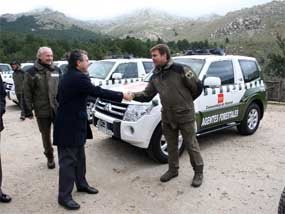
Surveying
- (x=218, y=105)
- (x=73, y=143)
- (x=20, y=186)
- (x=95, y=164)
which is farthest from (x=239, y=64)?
(x=20, y=186)

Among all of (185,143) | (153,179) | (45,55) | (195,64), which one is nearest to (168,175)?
(153,179)

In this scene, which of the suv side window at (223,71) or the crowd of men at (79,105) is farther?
the suv side window at (223,71)

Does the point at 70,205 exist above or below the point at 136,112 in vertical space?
below

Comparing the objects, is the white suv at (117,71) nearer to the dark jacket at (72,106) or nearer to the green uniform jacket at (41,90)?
the green uniform jacket at (41,90)

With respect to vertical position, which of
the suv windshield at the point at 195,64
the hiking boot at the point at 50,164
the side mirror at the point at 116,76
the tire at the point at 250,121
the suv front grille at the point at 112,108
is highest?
the suv windshield at the point at 195,64

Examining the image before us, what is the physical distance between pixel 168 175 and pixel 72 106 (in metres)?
1.76

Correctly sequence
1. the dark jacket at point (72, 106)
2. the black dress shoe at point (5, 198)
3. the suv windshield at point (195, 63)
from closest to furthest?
the dark jacket at point (72, 106) < the black dress shoe at point (5, 198) < the suv windshield at point (195, 63)

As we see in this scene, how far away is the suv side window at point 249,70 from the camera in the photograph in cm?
706

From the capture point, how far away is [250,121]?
7.27m

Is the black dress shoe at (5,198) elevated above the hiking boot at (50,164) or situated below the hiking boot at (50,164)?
below

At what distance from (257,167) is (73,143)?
9.70 ft

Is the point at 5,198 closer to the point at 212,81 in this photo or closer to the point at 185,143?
the point at 185,143

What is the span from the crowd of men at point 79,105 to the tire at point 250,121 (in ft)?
8.75

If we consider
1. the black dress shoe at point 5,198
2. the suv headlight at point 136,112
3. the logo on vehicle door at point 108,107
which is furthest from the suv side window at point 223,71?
the black dress shoe at point 5,198
